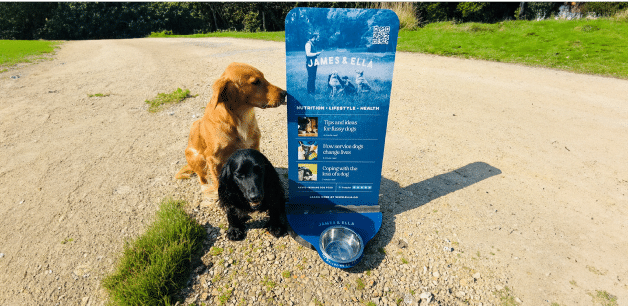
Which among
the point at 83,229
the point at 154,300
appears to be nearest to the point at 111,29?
the point at 83,229

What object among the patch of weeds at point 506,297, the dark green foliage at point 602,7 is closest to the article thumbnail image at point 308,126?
the patch of weeds at point 506,297

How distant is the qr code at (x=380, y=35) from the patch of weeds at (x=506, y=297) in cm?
296

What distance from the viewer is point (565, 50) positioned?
12.3 m

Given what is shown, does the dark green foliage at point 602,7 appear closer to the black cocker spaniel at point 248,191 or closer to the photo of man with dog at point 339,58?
the photo of man with dog at point 339,58

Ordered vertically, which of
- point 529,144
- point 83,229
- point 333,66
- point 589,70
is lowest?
point 83,229

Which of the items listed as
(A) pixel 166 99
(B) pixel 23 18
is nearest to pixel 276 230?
(A) pixel 166 99

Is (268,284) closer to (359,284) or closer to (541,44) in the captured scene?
(359,284)

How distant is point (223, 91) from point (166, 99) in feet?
20.9

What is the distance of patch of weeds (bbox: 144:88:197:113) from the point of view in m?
8.20

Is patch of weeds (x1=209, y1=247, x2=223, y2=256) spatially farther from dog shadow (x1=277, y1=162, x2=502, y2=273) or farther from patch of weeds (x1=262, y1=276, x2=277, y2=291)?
dog shadow (x1=277, y1=162, x2=502, y2=273)

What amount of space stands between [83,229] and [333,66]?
3.97 m

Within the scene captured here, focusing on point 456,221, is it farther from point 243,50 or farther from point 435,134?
point 243,50

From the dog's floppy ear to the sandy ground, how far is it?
6.67ft

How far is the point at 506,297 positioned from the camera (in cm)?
310
